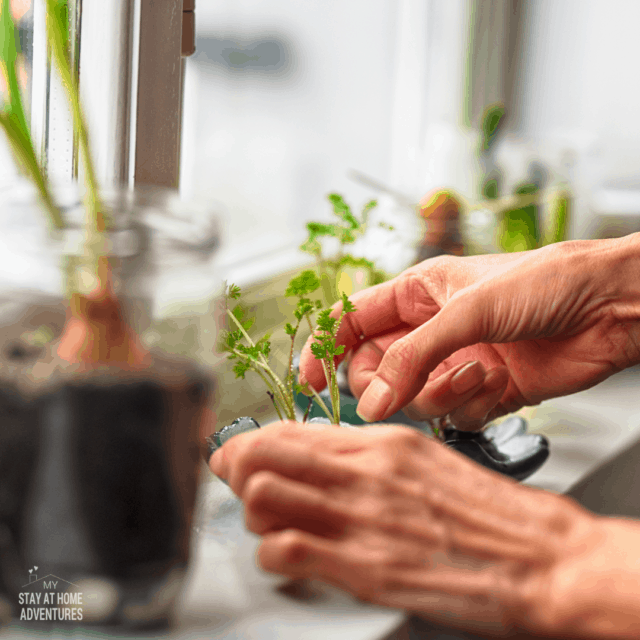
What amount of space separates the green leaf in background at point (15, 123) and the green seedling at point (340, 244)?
42 centimetres

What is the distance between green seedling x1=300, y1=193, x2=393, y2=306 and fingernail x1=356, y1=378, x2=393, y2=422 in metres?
0.22

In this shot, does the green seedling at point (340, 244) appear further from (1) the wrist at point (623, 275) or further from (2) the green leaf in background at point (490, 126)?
(2) the green leaf in background at point (490, 126)

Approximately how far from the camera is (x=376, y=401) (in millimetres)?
683

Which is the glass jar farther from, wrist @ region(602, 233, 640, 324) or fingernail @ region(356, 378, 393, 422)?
wrist @ region(602, 233, 640, 324)

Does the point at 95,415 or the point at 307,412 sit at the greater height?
the point at 95,415

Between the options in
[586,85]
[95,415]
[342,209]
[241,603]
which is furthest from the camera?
[586,85]

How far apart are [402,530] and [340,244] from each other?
1.61 feet

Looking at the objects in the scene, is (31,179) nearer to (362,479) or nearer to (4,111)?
(4,111)

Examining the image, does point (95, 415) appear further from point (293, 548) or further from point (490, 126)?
point (490, 126)

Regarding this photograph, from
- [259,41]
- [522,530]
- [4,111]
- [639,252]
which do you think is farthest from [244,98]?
[522,530]

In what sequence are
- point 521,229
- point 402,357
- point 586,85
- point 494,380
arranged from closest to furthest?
point 402,357, point 494,380, point 521,229, point 586,85

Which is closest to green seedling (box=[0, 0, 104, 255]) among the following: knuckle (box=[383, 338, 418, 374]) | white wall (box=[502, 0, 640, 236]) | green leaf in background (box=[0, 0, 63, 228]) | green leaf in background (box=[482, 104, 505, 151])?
green leaf in background (box=[0, 0, 63, 228])

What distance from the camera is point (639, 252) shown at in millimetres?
810

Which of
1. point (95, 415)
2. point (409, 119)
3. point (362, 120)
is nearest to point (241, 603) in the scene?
point (95, 415)
